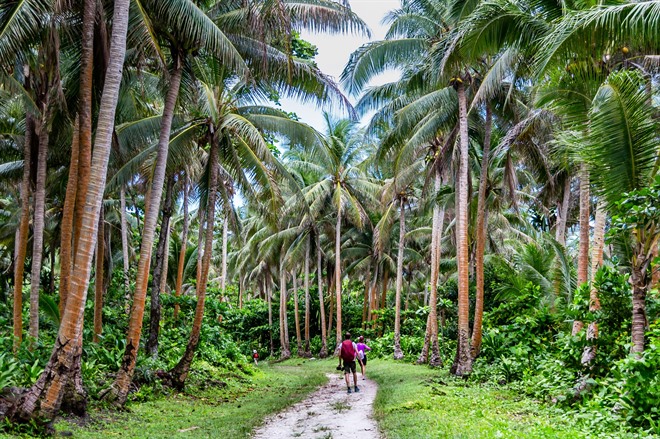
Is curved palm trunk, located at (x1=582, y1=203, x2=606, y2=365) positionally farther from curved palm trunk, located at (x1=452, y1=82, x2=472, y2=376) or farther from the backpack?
the backpack

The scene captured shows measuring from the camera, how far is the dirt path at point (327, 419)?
8.95 meters

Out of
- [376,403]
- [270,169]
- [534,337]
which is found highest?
[270,169]

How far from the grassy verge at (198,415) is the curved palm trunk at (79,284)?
563 millimetres

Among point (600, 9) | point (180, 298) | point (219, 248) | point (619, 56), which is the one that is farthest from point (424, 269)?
point (600, 9)

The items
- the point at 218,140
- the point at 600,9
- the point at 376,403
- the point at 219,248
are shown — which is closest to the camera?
the point at 600,9

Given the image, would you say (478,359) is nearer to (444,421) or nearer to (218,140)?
(444,421)

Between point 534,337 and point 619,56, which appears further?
point 534,337

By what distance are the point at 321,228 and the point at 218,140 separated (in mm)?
19196

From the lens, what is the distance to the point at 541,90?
432 inches

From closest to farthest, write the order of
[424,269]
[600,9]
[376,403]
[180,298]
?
[600,9] < [376,403] < [180,298] < [424,269]

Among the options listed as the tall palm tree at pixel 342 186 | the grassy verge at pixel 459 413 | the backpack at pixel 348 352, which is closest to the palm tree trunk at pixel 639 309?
the grassy verge at pixel 459 413

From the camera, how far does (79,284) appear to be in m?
8.13

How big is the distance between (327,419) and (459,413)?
7.93 feet

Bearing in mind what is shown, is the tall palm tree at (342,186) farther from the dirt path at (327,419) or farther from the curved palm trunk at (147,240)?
the curved palm trunk at (147,240)
